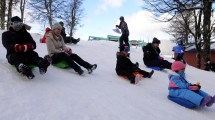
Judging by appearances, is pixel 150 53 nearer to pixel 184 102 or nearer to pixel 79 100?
pixel 184 102

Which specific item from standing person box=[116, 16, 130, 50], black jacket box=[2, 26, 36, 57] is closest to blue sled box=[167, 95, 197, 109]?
black jacket box=[2, 26, 36, 57]

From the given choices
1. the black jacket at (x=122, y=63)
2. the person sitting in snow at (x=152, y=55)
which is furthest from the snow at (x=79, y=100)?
the person sitting in snow at (x=152, y=55)

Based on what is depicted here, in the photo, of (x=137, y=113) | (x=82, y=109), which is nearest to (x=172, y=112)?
(x=137, y=113)

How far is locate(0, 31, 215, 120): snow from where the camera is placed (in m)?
3.38

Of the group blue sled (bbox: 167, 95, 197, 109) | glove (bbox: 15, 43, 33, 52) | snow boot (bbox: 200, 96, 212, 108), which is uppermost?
glove (bbox: 15, 43, 33, 52)

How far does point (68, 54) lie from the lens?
21.1 ft

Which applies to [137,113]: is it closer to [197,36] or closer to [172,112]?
A: [172,112]

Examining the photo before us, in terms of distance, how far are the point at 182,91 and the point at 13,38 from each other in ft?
11.4

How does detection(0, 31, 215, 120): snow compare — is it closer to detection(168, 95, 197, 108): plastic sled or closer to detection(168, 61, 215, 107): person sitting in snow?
detection(168, 95, 197, 108): plastic sled

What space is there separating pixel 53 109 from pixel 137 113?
1.29m

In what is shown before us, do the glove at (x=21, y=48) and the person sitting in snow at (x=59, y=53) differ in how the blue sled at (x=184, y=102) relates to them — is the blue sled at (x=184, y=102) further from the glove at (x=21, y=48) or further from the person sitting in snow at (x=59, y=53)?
the glove at (x=21, y=48)

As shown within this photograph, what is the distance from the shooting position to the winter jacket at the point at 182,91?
500 centimetres

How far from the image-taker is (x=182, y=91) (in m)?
5.18

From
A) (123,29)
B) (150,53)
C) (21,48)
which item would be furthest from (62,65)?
(123,29)
